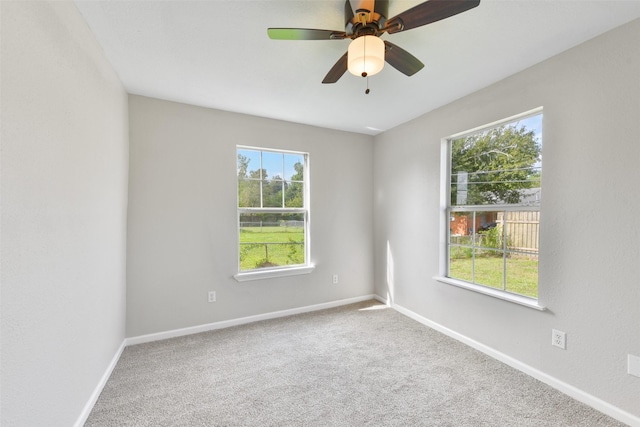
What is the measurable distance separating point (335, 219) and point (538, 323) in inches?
89.7

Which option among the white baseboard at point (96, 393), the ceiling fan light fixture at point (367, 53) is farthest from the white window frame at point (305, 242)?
the ceiling fan light fixture at point (367, 53)

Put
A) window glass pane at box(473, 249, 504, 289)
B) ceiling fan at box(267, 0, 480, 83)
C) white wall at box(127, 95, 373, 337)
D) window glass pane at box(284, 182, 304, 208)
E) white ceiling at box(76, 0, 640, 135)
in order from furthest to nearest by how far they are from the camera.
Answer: window glass pane at box(284, 182, 304, 208) → white wall at box(127, 95, 373, 337) → window glass pane at box(473, 249, 504, 289) → white ceiling at box(76, 0, 640, 135) → ceiling fan at box(267, 0, 480, 83)

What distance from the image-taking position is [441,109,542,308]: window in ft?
7.12

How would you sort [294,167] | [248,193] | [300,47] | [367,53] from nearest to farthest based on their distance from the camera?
[367,53] → [300,47] → [248,193] → [294,167]

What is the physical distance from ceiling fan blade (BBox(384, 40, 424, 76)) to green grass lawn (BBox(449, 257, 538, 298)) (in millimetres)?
1734

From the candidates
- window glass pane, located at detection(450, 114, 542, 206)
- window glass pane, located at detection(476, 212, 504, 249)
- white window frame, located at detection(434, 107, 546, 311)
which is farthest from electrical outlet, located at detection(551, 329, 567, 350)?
window glass pane, located at detection(450, 114, 542, 206)

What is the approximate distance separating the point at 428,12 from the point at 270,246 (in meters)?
2.68

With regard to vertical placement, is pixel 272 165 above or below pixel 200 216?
above

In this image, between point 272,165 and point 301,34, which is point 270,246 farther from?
point 301,34

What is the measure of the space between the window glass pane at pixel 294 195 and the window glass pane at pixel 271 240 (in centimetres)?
13

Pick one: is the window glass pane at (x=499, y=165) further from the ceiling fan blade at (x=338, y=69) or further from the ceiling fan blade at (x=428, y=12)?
the ceiling fan blade at (x=338, y=69)

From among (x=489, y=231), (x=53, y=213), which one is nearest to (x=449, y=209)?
(x=489, y=231)

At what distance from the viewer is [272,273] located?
10.6 ft

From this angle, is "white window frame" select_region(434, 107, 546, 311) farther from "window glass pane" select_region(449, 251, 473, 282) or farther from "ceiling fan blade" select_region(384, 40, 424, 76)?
"ceiling fan blade" select_region(384, 40, 424, 76)
